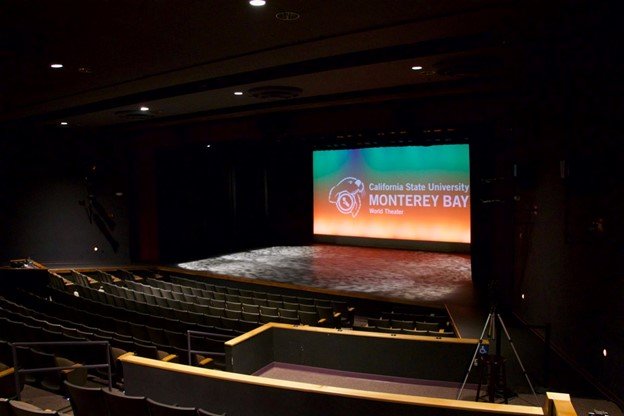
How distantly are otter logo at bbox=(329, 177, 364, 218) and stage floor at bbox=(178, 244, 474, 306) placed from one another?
124 cm

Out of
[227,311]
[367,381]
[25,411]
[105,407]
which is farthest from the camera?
[227,311]

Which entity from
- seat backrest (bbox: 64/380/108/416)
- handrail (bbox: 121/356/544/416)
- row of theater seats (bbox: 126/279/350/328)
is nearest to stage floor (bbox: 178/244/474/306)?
row of theater seats (bbox: 126/279/350/328)

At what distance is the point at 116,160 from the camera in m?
15.3

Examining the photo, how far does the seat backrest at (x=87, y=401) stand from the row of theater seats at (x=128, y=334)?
4.06 ft

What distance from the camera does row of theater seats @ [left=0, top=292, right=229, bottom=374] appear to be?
5436 mm

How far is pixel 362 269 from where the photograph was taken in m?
13.2

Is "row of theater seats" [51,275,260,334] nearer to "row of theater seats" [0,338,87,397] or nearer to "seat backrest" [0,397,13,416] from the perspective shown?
"row of theater seats" [0,338,87,397]

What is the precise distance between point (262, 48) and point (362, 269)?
7.77m

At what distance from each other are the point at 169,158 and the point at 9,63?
349 inches

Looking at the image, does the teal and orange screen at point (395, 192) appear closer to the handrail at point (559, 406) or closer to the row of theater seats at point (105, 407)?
the handrail at point (559, 406)

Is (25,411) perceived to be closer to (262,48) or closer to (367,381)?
(367,381)

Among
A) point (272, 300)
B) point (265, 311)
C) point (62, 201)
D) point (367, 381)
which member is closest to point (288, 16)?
point (367, 381)

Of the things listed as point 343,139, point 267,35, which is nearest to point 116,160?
point 343,139

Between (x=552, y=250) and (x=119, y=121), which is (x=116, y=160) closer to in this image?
(x=119, y=121)
